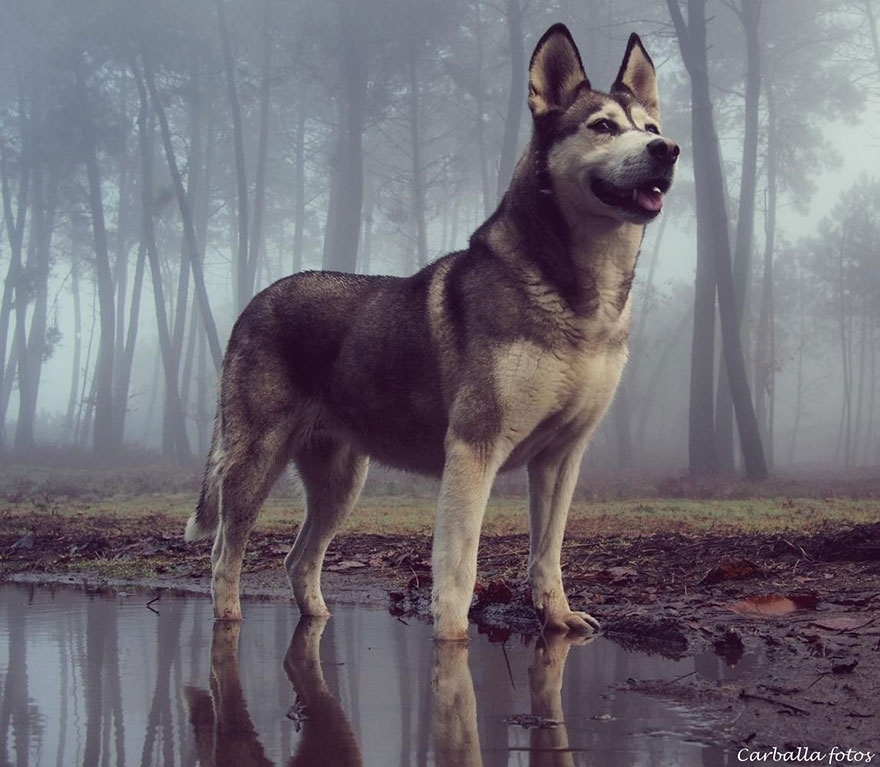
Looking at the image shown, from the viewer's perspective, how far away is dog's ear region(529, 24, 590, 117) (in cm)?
573

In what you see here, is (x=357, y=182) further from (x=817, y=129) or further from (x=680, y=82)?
(x=817, y=129)

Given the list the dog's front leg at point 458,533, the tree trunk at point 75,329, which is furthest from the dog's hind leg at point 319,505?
the tree trunk at point 75,329

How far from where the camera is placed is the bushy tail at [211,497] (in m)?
6.43

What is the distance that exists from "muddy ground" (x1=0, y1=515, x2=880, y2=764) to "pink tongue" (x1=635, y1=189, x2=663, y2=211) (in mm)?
1949

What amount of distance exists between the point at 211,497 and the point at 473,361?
2049 mm

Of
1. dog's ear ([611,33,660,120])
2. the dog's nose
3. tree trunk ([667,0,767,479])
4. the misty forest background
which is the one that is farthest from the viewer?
the misty forest background

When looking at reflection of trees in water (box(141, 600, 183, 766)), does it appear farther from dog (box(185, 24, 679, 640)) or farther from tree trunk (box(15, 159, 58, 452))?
tree trunk (box(15, 159, 58, 452))

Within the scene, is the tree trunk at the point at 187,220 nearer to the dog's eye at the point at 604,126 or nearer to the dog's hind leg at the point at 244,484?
the dog's hind leg at the point at 244,484

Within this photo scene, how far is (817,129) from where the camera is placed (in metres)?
43.3

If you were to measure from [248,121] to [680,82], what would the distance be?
58.5 ft

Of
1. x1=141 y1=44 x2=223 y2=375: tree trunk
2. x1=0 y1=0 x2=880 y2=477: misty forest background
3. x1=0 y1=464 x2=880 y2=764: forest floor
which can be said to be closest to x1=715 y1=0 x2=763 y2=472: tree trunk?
x1=0 y1=0 x2=880 y2=477: misty forest background

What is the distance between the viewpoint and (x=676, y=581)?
22.6 ft

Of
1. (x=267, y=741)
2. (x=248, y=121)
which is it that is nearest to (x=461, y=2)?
(x=248, y=121)

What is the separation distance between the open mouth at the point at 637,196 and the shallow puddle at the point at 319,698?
2037mm
